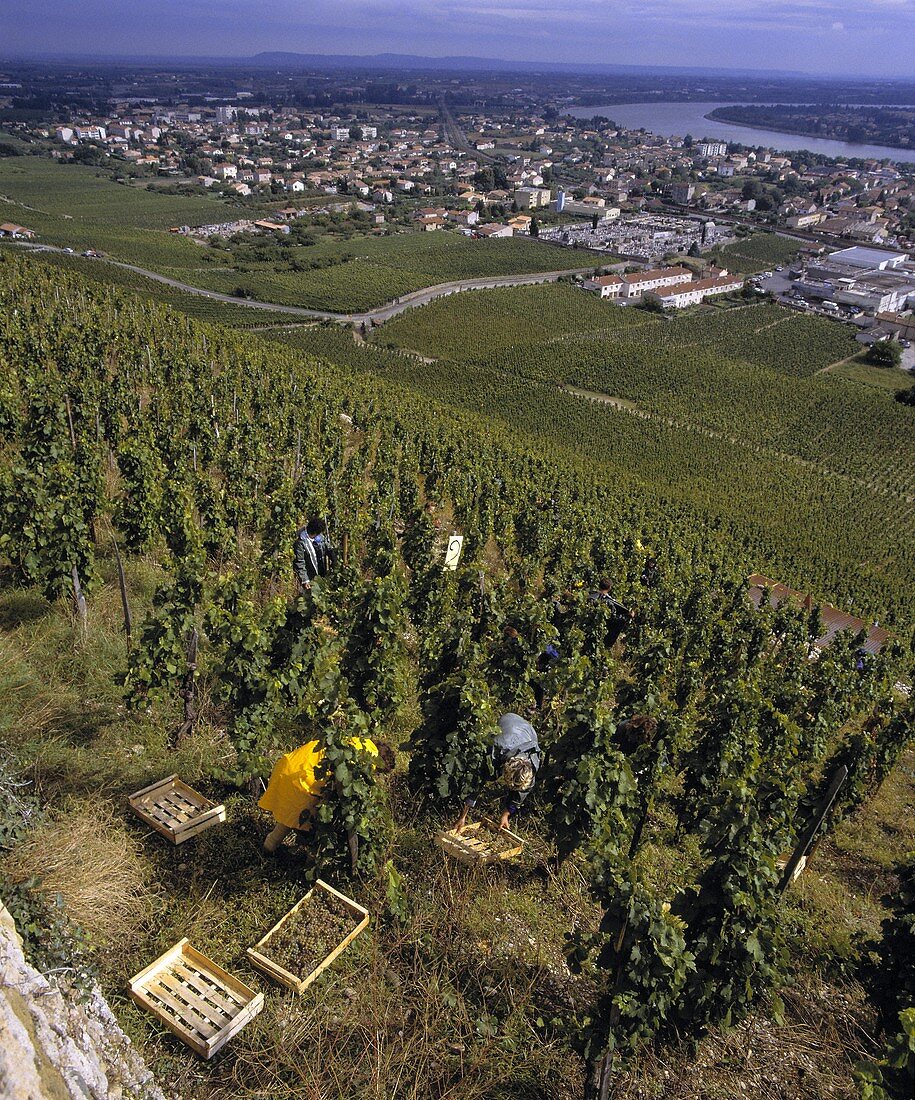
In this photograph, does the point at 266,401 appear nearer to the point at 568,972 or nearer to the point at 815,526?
the point at 568,972

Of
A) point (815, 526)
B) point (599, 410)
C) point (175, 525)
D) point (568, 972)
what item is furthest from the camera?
point (599, 410)

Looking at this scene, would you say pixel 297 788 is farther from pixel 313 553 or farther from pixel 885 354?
pixel 885 354

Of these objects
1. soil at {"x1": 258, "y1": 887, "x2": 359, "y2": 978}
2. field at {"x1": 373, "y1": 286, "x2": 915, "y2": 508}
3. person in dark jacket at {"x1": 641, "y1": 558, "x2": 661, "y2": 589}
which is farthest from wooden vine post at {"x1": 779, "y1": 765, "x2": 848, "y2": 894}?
field at {"x1": 373, "y1": 286, "x2": 915, "y2": 508}

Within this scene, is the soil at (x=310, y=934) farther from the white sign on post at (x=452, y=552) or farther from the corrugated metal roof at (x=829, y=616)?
the corrugated metal roof at (x=829, y=616)

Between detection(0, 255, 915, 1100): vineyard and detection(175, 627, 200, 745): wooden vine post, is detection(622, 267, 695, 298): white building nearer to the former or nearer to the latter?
detection(0, 255, 915, 1100): vineyard

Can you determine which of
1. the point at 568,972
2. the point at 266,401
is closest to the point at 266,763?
the point at 568,972

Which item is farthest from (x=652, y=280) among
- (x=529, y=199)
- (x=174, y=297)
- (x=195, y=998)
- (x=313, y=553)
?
(x=195, y=998)
